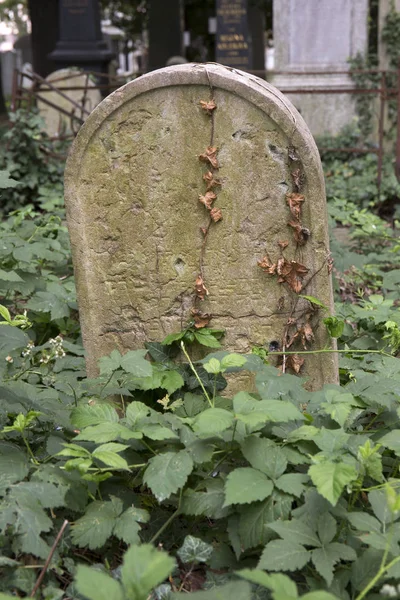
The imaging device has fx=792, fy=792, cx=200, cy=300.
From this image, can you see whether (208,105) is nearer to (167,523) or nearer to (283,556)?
(167,523)

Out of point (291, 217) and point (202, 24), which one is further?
point (202, 24)

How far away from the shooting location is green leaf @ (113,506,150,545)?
2248mm

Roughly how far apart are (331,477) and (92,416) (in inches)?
33.7

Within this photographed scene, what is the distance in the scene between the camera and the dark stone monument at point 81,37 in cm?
1430

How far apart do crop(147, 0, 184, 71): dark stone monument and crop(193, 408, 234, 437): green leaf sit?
19234 millimetres

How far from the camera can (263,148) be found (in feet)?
→ 10.4

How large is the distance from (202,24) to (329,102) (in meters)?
13.6

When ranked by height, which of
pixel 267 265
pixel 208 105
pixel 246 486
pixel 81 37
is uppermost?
pixel 208 105

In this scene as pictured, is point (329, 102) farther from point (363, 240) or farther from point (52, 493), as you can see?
point (52, 493)

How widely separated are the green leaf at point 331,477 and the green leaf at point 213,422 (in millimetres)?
283

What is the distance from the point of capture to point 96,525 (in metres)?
2.30

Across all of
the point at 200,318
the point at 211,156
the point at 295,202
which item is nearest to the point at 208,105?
the point at 211,156

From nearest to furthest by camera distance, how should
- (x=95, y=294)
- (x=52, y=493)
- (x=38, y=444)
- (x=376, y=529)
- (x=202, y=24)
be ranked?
(x=376, y=529)
(x=52, y=493)
(x=38, y=444)
(x=95, y=294)
(x=202, y=24)

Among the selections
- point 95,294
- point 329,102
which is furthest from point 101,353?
point 329,102
